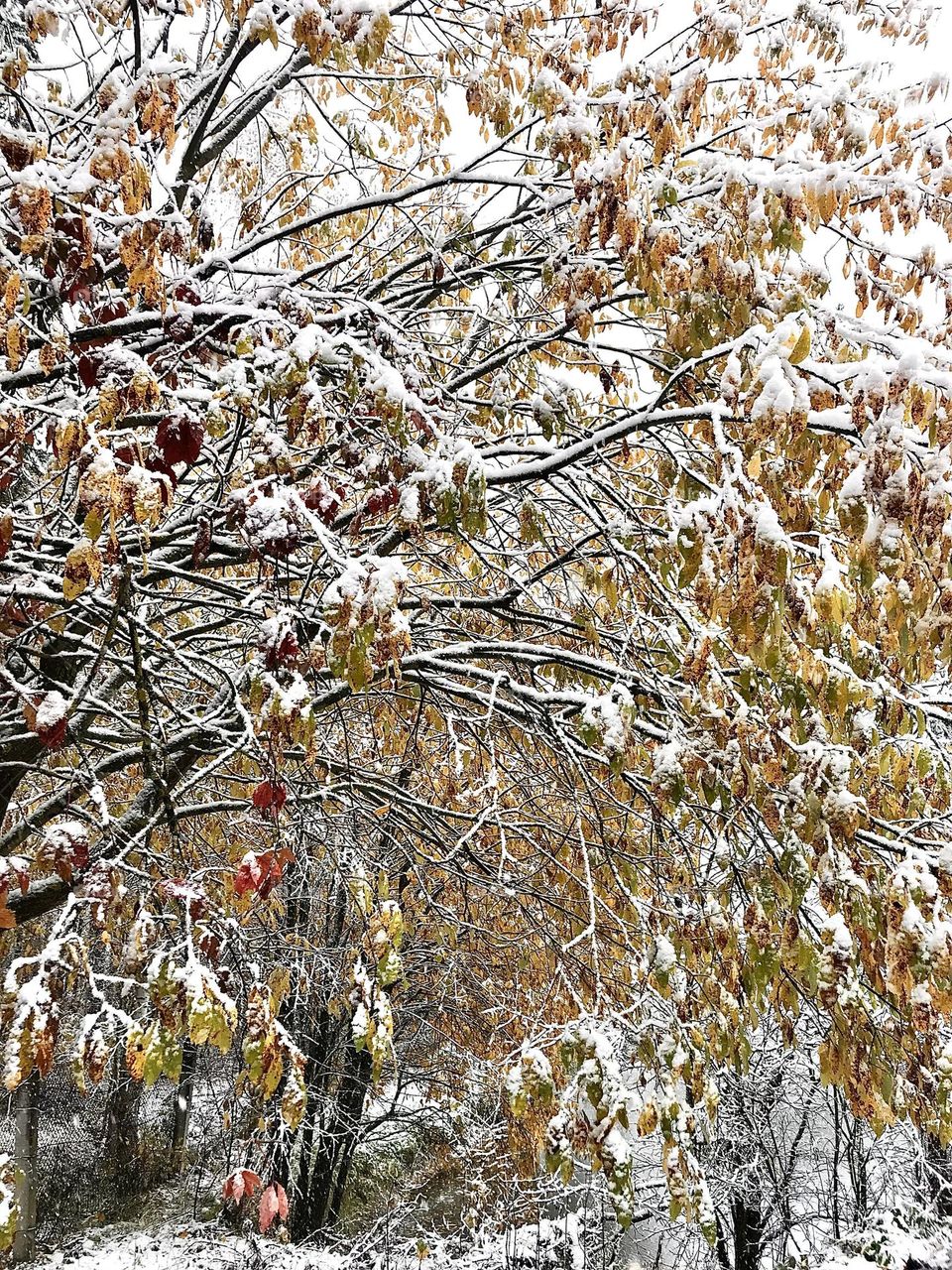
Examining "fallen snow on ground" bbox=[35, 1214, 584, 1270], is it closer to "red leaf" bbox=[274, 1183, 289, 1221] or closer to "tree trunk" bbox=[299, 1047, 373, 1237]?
"tree trunk" bbox=[299, 1047, 373, 1237]

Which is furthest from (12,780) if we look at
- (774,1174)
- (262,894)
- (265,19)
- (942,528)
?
(774,1174)

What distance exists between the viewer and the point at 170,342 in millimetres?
2703

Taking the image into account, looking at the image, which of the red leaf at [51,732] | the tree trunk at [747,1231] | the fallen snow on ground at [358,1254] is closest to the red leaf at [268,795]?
the red leaf at [51,732]

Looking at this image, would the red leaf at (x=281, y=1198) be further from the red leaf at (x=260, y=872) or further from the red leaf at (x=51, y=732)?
the red leaf at (x=51, y=732)

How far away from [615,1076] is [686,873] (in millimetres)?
1201

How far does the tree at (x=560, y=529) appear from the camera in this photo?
7.36ft

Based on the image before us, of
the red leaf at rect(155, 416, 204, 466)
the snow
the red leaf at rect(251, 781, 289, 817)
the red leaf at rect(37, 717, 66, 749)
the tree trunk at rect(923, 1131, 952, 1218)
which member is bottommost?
the tree trunk at rect(923, 1131, 952, 1218)

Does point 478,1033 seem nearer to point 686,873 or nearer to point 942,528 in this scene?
point 686,873

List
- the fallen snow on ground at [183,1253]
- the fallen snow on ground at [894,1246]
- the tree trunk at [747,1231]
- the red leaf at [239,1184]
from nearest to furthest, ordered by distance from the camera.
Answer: the red leaf at [239,1184], the fallen snow on ground at [894,1246], the tree trunk at [747,1231], the fallen snow on ground at [183,1253]

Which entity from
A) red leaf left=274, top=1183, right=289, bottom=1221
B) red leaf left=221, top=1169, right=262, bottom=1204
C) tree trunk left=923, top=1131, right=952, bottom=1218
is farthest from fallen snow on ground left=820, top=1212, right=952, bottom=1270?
red leaf left=221, top=1169, right=262, bottom=1204

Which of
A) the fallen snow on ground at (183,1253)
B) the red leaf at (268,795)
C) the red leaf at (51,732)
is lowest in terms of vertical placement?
the fallen snow on ground at (183,1253)

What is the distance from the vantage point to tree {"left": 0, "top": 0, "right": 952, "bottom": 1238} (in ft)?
7.36

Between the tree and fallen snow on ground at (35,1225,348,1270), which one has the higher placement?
the tree

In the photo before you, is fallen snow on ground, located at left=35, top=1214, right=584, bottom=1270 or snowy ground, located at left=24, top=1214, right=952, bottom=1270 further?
fallen snow on ground, located at left=35, top=1214, right=584, bottom=1270
